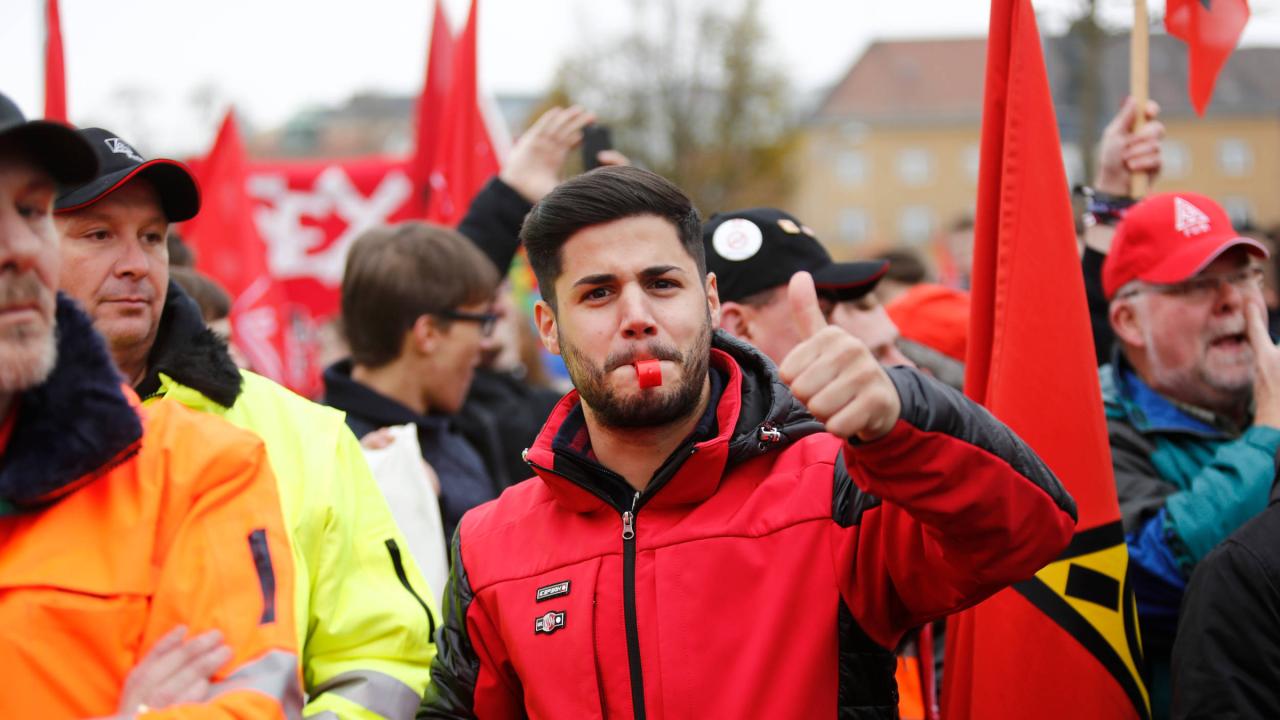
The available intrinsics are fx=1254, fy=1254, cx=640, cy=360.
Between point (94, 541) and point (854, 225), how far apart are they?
68204 millimetres

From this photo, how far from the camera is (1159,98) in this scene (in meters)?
58.4

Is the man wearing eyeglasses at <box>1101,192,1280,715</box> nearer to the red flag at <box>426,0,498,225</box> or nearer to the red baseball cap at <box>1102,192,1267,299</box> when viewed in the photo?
the red baseball cap at <box>1102,192,1267,299</box>

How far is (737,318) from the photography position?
3.80 metres

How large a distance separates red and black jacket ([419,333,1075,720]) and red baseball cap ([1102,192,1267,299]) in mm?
1641

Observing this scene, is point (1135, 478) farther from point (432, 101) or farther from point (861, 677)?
point (432, 101)

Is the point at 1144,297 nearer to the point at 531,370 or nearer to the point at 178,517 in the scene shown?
the point at 178,517

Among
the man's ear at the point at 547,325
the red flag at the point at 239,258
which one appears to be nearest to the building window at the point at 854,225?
the red flag at the point at 239,258

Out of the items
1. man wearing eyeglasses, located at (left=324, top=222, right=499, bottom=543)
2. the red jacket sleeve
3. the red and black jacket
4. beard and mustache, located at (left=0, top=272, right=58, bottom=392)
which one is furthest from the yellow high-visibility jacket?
man wearing eyeglasses, located at (left=324, top=222, right=499, bottom=543)

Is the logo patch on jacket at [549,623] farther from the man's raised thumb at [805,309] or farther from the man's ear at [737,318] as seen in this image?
the man's ear at [737,318]

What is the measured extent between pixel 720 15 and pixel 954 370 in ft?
82.7

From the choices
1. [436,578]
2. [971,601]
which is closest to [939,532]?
[971,601]

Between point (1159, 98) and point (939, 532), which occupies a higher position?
point (939, 532)

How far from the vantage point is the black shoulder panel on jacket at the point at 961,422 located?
2.04 metres

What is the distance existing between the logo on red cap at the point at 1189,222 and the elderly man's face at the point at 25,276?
120 inches
